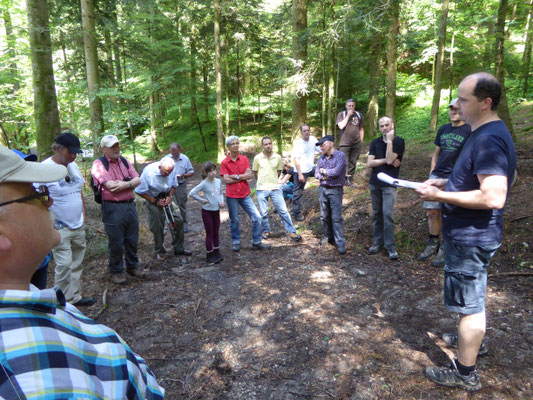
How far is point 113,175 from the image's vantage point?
4.69 m

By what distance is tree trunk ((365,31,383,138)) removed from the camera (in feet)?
45.8

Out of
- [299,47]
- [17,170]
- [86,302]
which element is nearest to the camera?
[17,170]

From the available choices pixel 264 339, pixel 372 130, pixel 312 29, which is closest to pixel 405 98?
pixel 372 130

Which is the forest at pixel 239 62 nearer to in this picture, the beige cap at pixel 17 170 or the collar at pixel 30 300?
the beige cap at pixel 17 170

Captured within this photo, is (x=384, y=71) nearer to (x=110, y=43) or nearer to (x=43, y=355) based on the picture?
(x=110, y=43)

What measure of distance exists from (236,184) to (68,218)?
119 inches

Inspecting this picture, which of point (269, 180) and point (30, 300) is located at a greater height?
point (30, 300)

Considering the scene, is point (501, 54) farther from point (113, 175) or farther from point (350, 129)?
point (113, 175)

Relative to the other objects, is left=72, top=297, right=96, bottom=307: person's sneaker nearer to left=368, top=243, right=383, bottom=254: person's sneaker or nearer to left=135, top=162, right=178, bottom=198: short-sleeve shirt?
left=135, top=162, right=178, bottom=198: short-sleeve shirt

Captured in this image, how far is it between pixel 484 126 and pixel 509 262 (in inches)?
130

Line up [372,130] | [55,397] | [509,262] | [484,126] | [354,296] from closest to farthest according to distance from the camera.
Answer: [55,397], [484,126], [354,296], [509,262], [372,130]

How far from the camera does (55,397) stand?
2.62 ft

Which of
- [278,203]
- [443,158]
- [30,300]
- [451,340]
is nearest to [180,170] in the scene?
[278,203]

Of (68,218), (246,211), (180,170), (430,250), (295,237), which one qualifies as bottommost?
(295,237)
